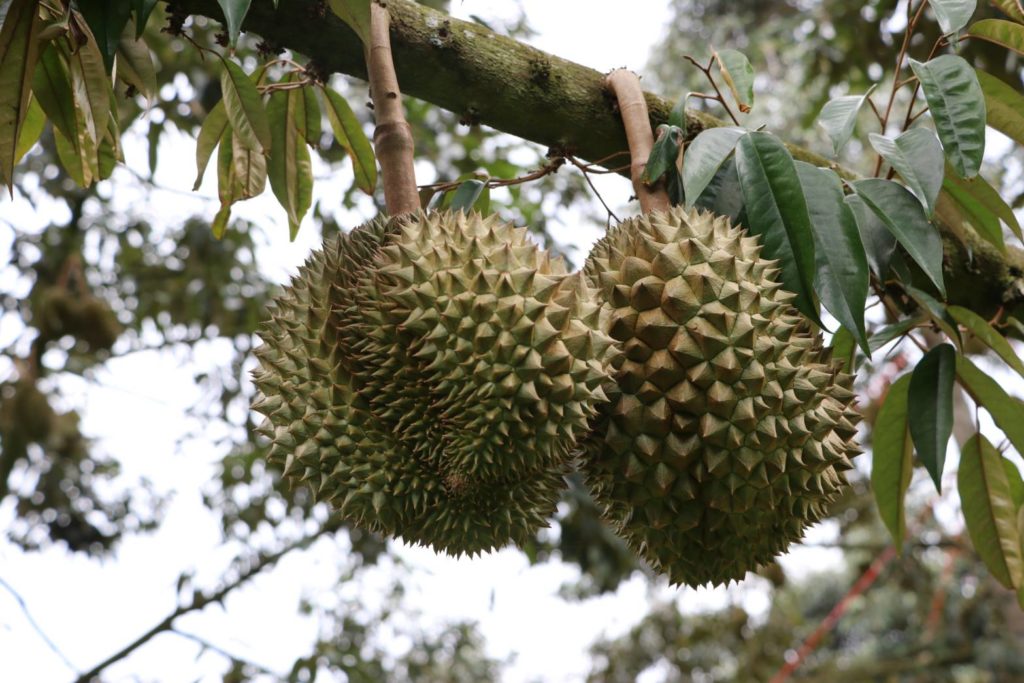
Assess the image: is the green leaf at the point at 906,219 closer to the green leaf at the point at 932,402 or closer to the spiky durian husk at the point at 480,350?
the green leaf at the point at 932,402

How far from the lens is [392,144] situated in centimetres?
150

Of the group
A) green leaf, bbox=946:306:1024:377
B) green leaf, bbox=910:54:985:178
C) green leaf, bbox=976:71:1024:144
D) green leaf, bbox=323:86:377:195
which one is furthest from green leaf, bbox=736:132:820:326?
green leaf, bbox=323:86:377:195

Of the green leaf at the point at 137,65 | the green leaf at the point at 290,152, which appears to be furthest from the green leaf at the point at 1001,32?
the green leaf at the point at 137,65

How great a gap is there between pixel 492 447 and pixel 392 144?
0.55m

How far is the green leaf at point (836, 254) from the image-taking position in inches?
52.8

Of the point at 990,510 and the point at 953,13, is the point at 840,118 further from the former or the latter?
the point at 990,510

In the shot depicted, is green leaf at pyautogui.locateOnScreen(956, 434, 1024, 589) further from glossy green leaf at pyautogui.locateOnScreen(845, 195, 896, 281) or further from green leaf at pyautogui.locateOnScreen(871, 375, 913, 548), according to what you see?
glossy green leaf at pyautogui.locateOnScreen(845, 195, 896, 281)

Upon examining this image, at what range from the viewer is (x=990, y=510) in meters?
1.96

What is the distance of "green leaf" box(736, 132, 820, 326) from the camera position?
134 cm

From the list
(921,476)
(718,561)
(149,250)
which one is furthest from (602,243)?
(921,476)

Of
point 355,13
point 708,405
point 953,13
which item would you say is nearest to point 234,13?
point 355,13

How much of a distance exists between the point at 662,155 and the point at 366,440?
0.69 meters

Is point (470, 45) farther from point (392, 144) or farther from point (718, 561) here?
point (718, 561)

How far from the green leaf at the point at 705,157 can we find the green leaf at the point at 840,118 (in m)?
0.23
